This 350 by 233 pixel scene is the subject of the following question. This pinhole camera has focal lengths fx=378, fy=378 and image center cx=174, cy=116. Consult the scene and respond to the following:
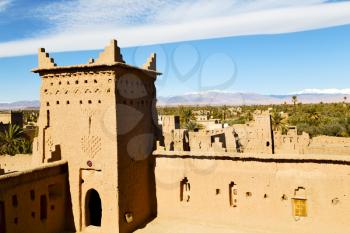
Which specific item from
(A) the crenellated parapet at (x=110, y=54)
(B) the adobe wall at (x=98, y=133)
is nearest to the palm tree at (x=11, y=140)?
(B) the adobe wall at (x=98, y=133)

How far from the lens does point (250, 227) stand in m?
15.2

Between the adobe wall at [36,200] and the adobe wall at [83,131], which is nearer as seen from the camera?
the adobe wall at [36,200]

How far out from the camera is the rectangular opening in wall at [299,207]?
1431 centimetres

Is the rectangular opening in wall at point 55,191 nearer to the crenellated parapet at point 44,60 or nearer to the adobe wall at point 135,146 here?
the adobe wall at point 135,146

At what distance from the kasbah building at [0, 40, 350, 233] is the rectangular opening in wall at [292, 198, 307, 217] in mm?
37

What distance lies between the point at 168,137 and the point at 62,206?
11.0 m

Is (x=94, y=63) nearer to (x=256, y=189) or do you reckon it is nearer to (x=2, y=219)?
(x=2, y=219)

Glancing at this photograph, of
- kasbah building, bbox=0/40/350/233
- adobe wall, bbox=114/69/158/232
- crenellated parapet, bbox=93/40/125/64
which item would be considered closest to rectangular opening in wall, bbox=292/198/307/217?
kasbah building, bbox=0/40/350/233

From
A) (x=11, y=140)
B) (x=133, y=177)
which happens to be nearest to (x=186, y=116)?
(x=11, y=140)

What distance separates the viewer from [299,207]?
1440 cm

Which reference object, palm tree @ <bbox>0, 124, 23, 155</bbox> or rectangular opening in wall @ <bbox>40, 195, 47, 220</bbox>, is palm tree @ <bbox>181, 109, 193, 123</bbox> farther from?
rectangular opening in wall @ <bbox>40, 195, 47, 220</bbox>

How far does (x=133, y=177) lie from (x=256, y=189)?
5.03 m

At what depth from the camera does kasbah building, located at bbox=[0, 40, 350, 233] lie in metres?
14.0

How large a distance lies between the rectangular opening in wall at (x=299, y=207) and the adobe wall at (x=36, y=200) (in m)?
8.89
